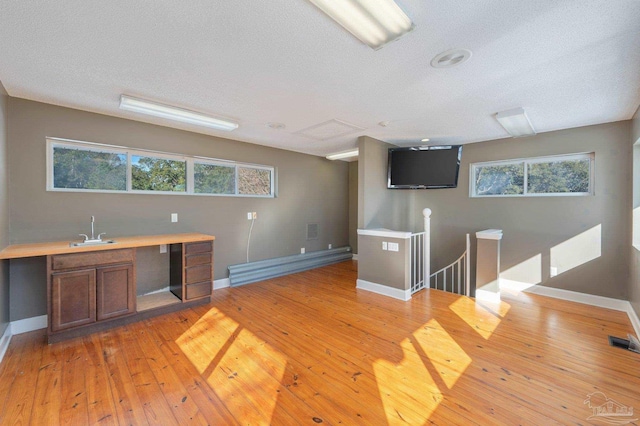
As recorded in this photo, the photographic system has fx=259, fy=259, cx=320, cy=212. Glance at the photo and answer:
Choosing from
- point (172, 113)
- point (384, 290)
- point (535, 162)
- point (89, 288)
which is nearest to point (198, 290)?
point (89, 288)

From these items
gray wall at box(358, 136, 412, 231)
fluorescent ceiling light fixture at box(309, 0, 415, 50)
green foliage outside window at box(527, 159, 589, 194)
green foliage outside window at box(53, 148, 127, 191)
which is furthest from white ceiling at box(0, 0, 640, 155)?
gray wall at box(358, 136, 412, 231)

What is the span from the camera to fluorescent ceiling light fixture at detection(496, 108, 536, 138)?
10.3 feet

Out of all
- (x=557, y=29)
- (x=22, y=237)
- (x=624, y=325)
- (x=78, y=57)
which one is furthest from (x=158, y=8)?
(x=624, y=325)

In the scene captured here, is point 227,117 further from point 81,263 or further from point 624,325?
point 624,325

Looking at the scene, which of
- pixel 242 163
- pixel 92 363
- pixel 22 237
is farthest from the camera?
pixel 242 163

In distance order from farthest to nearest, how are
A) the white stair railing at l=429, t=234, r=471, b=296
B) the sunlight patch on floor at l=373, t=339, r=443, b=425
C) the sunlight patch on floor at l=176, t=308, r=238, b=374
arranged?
1. the white stair railing at l=429, t=234, r=471, b=296
2. the sunlight patch on floor at l=176, t=308, r=238, b=374
3. the sunlight patch on floor at l=373, t=339, r=443, b=425

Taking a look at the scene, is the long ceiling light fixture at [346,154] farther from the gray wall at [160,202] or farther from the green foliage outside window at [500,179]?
the green foliage outside window at [500,179]

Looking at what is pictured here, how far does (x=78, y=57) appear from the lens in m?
2.07

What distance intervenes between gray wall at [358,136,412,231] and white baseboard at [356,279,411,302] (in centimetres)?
95

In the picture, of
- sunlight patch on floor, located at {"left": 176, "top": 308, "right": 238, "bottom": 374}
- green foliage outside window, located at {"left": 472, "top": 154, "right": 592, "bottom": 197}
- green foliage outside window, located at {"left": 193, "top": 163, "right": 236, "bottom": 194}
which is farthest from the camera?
green foliage outside window, located at {"left": 193, "top": 163, "right": 236, "bottom": 194}

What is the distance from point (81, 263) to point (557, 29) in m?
4.49

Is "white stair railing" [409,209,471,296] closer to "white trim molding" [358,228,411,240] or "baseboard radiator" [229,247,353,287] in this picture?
"white trim molding" [358,228,411,240]

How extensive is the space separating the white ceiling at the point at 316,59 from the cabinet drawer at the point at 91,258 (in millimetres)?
1692

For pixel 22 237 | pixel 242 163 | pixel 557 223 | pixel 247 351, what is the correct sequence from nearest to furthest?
pixel 247 351 < pixel 22 237 < pixel 557 223 < pixel 242 163
